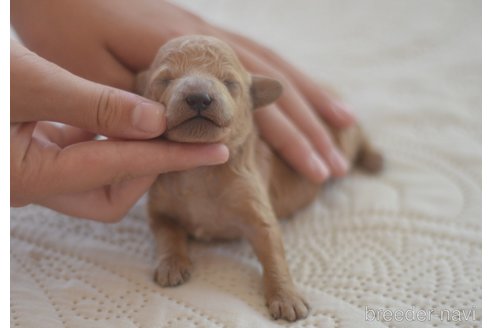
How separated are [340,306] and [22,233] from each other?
1.26m

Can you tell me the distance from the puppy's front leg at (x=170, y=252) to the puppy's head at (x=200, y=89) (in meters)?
0.45

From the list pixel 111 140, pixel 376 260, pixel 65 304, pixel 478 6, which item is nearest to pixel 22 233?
pixel 65 304

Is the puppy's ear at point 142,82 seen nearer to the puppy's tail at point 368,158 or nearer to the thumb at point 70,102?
the thumb at point 70,102

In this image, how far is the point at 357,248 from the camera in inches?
76.5

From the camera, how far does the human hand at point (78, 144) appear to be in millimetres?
1455

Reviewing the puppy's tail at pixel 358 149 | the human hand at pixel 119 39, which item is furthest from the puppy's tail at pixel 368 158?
the human hand at pixel 119 39

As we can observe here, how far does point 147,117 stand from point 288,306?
757 mm

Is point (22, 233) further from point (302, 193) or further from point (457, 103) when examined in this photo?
point (457, 103)

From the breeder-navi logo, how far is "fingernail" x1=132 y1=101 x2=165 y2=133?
91 cm

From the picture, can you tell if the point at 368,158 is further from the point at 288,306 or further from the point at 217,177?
the point at 288,306

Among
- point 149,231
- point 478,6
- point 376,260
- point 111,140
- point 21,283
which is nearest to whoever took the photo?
point 111,140

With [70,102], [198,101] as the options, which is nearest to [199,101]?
[198,101]

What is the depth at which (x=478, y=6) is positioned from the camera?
3508 millimetres

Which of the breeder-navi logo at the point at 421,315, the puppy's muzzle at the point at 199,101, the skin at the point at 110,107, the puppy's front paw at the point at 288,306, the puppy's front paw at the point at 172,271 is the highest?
the puppy's muzzle at the point at 199,101
